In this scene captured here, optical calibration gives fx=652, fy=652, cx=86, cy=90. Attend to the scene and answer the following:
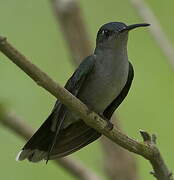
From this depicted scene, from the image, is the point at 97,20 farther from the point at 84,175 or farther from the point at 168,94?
the point at 84,175

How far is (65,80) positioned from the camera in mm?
8453

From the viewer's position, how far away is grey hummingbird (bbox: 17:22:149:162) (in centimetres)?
439

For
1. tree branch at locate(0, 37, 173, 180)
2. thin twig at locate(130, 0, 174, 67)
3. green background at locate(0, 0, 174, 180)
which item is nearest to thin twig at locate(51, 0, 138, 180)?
thin twig at locate(130, 0, 174, 67)

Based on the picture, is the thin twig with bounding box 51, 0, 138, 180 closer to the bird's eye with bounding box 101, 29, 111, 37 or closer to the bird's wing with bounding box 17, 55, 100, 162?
the bird's wing with bounding box 17, 55, 100, 162

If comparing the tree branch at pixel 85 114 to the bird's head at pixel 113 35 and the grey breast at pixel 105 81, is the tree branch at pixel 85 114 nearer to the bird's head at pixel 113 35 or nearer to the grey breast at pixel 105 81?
the grey breast at pixel 105 81

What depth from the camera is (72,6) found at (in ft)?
19.3

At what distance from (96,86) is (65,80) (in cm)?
400

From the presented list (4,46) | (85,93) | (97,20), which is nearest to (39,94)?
(97,20)

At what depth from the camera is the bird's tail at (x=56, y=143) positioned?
4711 millimetres

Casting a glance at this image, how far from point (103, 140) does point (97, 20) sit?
128 inches

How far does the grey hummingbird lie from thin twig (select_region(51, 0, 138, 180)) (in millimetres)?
1156

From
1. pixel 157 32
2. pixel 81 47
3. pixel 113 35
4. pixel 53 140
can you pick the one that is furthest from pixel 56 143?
pixel 81 47

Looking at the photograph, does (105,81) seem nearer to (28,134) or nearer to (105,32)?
(105,32)

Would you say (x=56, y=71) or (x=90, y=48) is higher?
(x=90, y=48)
